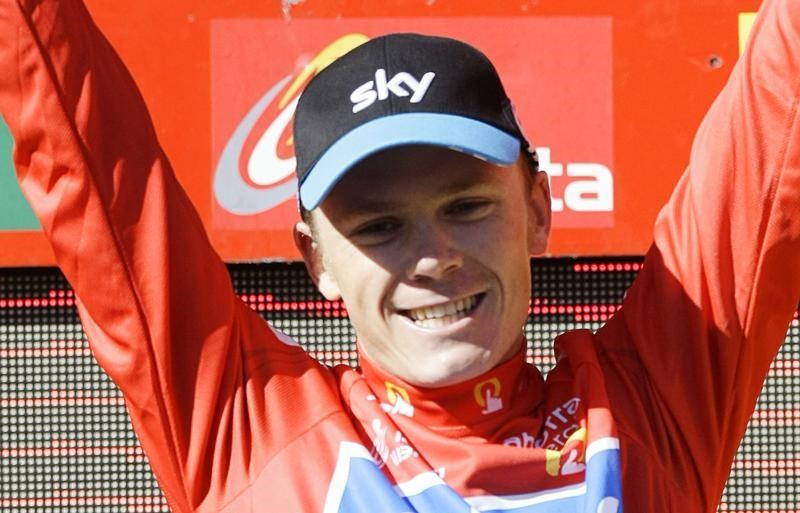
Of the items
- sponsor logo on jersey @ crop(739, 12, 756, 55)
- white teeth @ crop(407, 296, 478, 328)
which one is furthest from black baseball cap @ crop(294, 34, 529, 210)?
sponsor logo on jersey @ crop(739, 12, 756, 55)

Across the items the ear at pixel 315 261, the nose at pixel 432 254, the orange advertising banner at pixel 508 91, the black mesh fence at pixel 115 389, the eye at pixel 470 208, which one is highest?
the eye at pixel 470 208

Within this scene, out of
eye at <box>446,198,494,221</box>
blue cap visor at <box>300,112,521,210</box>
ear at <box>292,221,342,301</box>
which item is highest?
blue cap visor at <box>300,112,521,210</box>

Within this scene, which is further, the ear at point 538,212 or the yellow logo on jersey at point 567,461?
the ear at point 538,212

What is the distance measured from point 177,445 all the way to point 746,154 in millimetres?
692

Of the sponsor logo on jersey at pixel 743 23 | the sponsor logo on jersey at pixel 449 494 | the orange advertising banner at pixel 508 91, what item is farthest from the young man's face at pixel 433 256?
the sponsor logo on jersey at pixel 743 23

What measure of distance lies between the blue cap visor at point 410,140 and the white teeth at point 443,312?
15cm

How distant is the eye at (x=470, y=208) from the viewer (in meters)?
1.54

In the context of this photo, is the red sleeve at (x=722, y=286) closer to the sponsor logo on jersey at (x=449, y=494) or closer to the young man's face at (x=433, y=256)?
the sponsor logo on jersey at (x=449, y=494)

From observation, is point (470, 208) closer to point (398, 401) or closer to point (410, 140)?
point (410, 140)

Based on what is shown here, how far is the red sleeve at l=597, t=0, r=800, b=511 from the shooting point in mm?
1586

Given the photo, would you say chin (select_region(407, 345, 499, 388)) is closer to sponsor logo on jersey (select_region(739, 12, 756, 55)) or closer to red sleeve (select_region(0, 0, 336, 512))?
red sleeve (select_region(0, 0, 336, 512))

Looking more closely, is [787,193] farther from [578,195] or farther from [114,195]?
[578,195]

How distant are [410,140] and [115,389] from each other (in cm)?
140

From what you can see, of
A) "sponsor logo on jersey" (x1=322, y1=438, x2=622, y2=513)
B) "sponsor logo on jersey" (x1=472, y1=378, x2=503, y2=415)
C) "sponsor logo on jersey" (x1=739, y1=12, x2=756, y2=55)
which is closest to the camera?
"sponsor logo on jersey" (x1=322, y1=438, x2=622, y2=513)
